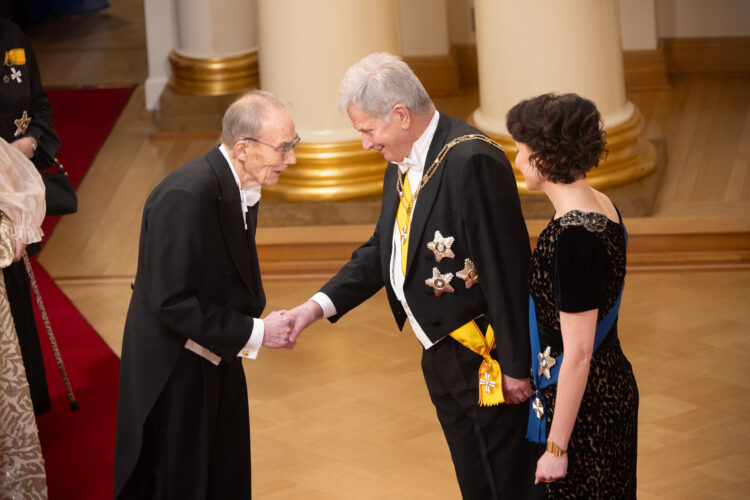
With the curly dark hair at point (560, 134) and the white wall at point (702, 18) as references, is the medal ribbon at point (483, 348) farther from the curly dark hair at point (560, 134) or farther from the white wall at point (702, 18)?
the white wall at point (702, 18)

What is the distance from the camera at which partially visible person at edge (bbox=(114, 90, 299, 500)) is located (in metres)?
3.32

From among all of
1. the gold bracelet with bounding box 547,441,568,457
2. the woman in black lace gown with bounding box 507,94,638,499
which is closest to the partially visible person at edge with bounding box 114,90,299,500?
the woman in black lace gown with bounding box 507,94,638,499

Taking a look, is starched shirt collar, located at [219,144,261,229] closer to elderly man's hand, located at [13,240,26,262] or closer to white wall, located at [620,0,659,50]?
elderly man's hand, located at [13,240,26,262]

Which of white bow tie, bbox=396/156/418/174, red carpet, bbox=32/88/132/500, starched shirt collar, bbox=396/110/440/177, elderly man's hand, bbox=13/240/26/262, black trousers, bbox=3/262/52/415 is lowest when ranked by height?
red carpet, bbox=32/88/132/500

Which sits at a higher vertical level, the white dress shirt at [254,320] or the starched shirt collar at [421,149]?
the starched shirt collar at [421,149]

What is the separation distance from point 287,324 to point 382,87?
815 mm

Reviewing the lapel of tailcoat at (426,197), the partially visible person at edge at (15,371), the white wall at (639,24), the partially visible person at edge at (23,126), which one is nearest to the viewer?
the lapel of tailcoat at (426,197)

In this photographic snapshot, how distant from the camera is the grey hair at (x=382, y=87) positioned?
336cm

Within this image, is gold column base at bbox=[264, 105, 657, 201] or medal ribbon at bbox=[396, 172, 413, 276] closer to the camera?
medal ribbon at bbox=[396, 172, 413, 276]

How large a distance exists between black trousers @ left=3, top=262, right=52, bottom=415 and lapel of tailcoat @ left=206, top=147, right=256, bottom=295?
1.66 meters

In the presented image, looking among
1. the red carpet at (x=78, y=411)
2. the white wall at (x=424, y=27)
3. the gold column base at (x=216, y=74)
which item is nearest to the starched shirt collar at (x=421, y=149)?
the red carpet at (x=78, y=411)

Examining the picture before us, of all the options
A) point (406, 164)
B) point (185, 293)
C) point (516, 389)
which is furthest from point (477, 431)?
point (185, 293)

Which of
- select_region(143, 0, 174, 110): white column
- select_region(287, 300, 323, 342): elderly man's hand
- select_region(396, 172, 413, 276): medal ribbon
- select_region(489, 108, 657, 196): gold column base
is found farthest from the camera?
select_region(143, 0, 174, 110): white column

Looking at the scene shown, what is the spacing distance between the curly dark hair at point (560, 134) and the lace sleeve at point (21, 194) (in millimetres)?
2120
